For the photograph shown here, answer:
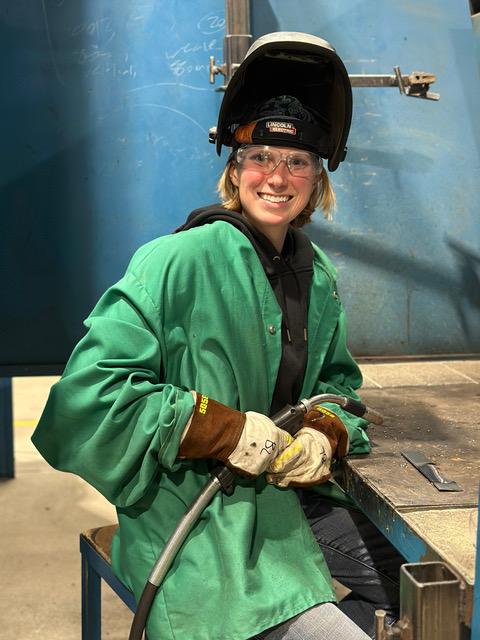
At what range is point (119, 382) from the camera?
161 centimetres

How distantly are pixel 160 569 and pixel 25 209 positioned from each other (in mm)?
1890

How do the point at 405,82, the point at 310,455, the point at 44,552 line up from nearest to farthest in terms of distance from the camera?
the point at 310,455 → the point at 405,82 → the point at 44,552

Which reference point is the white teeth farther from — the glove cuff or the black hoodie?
the glove cuff

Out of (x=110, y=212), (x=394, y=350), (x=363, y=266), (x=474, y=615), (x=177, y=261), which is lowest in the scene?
(x=394, y=350)

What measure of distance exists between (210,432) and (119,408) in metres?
0.17

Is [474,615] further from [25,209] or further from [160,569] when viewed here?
[25,209]

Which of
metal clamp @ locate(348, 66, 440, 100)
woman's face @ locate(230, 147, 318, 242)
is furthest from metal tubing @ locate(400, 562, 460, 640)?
metal clamp @ locate(348, 66, 440, 100)

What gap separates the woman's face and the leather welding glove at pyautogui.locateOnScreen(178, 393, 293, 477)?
436 millimetres

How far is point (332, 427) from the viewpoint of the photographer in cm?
178

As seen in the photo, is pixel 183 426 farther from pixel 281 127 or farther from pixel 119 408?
pixel 281 127

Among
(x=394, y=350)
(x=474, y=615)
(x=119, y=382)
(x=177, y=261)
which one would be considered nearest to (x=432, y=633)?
(x=474, y=615)

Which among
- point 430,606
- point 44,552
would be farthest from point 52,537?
A: point 430,606

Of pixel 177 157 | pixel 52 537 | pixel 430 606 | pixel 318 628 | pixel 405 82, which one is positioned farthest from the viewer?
pixel 52 537

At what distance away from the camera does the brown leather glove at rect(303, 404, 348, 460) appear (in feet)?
5.81
